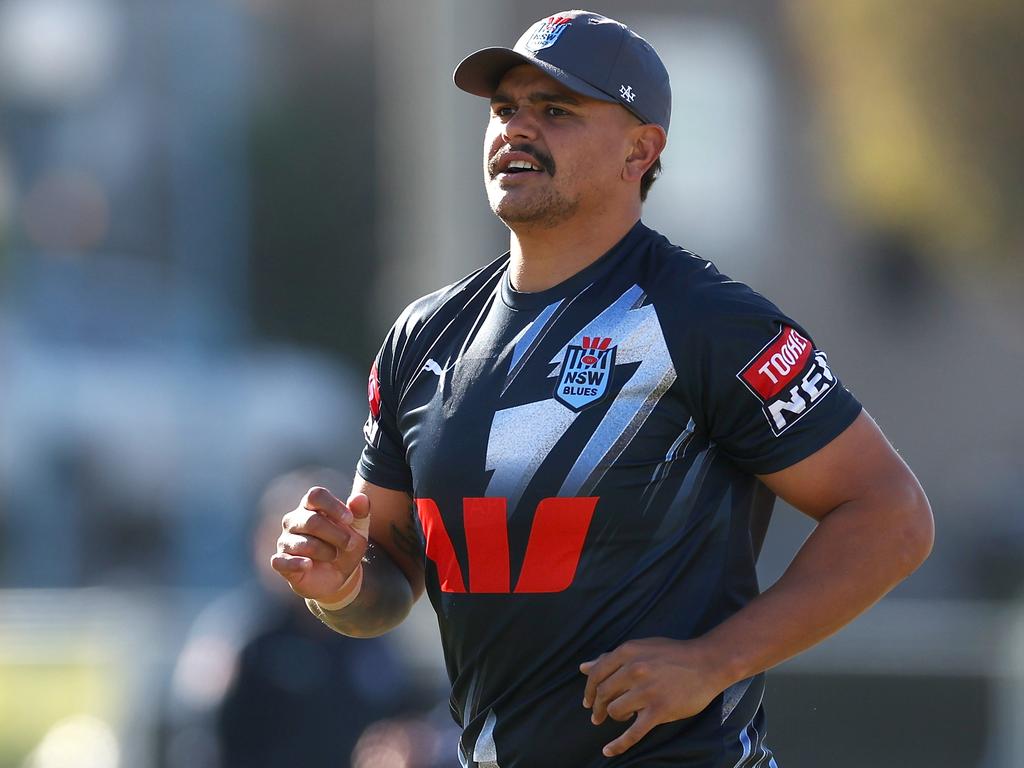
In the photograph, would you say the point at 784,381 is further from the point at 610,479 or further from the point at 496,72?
the point at 496,72

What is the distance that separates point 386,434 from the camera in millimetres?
4004

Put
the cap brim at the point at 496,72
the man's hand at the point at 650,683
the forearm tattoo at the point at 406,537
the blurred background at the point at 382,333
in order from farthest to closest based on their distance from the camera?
1. the blurred background at the point at 382,333
2. the forearm tattoo at the point at 406,537
3. the cap brim at the point at 496,72
4. the man's hand at the point at 650,683

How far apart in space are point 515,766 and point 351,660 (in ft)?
12.4

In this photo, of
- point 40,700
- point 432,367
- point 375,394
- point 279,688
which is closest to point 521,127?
point 432,367

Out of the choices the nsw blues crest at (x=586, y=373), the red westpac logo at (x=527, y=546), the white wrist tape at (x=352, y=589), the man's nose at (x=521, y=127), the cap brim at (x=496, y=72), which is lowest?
the white wrist tape at (x=352, y=589)

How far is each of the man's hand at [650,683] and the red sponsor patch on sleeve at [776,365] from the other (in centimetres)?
54

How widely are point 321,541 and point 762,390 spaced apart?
3.26 ft

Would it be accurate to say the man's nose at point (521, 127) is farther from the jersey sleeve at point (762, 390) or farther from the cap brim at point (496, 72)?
the jersey sleeve at point (762, 390)

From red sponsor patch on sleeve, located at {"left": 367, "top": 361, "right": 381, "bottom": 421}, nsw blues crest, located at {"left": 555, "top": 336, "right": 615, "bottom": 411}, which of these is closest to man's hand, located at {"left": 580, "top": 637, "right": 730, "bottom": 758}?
nsw blues crest, located at {"left": 555, "top": 336, "right": 615, "bottom": 411}

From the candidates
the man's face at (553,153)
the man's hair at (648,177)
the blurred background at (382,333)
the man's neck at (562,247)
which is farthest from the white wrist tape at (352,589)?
the blurred background at (382,333)

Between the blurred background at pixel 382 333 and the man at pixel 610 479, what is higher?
the man at pixel 610 479

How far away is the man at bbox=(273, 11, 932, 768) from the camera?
339cm

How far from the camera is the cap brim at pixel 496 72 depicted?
363 centimetres

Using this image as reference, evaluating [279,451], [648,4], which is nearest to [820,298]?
[648,4]
